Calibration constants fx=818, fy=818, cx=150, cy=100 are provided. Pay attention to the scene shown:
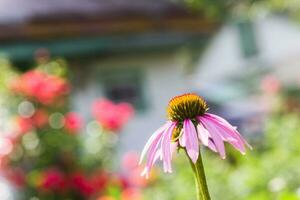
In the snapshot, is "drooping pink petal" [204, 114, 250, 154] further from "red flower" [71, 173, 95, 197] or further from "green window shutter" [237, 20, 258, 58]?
"green window shutter" [237, 20, 258, 58]

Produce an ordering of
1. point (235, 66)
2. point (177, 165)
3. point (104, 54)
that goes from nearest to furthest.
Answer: point (177, 165) < point (104, 54) < point (235, 66)

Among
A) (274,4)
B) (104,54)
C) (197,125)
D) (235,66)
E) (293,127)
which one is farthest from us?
(235,66)

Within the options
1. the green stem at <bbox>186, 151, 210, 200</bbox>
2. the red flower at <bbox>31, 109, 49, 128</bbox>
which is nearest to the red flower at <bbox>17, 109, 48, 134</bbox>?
the red flower at <bbox>31, 109, 49, 128</bbox>

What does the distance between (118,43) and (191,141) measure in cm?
834

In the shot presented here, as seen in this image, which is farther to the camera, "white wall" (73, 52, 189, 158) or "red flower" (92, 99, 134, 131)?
"white wall" (73, 52, 189, 158)

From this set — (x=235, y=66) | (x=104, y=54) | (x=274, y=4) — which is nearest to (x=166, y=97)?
(x=104, y=54)

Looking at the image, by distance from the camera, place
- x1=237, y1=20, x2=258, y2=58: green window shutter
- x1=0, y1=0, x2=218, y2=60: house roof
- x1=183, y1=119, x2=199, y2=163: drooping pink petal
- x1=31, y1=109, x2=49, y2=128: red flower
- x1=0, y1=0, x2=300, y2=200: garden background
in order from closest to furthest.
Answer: x1=183, y1=119, x2=199, y2=163: drooping pink petal < x1=0, y1=0, x2=300, y2=200: garden background < x1=31, y1=109, x2=49, y2=128: red flower < x1=0, y1=0, x2=218, y2=60: house roof < x1=237, y1=20, x2=258, y2=58: green window shutter

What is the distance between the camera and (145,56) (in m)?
10.2

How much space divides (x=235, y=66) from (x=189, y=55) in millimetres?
11153

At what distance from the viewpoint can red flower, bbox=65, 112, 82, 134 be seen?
19.5 feet

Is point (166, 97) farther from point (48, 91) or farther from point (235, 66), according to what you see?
→ point (235, 66)

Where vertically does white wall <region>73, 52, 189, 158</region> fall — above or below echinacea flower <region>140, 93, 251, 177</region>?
above

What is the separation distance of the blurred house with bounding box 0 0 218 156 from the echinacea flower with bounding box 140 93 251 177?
7691 millimetres

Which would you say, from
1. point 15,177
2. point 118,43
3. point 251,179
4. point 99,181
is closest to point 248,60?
point 118,43
